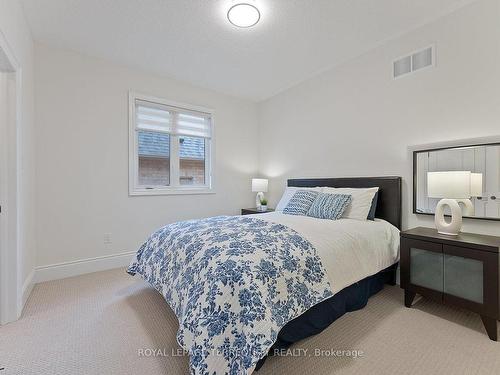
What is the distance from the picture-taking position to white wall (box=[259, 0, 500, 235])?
211 centimetres

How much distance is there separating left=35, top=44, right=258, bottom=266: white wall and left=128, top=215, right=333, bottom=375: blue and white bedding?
1.53 metres

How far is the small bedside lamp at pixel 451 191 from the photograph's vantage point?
6.30 feet

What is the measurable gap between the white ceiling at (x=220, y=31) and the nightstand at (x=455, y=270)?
204 centimetres

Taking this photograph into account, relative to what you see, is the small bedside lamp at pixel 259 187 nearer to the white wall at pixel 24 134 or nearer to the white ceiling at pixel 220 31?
Answer: the white ceiling at pixel 220 31

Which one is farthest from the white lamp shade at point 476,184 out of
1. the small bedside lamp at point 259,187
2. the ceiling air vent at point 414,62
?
the small bedside lamp at point 259,187

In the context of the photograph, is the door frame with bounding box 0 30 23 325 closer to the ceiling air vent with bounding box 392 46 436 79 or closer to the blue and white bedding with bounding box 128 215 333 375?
the blue and white bedding with bounding box 128 215 333 375

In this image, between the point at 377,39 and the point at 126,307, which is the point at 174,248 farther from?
the point at 377,39

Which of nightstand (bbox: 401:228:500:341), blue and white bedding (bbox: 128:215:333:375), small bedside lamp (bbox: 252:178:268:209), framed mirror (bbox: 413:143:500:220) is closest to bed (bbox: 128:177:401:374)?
blue and white bedding (bbox: 128:215:333:375)

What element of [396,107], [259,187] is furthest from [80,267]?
[396,107]

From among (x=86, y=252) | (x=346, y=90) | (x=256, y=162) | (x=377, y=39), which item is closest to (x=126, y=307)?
(x=86, y=252)

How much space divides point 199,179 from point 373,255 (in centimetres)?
279

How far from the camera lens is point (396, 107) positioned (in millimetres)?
2682

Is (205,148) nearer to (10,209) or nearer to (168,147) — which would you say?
(168,147)

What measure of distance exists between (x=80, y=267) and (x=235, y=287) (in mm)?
2571
